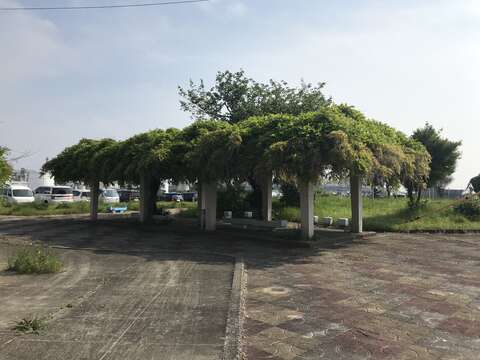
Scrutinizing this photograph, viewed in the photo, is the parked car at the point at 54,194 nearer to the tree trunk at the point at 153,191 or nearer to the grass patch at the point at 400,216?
the tree trunk at the point at 153,191

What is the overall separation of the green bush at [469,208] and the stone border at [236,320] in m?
15.7

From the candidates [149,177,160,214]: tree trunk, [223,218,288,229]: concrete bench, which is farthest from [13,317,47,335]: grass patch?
[149,177,160,214]: tree trunk

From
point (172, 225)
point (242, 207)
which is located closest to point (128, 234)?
point (172, 225)

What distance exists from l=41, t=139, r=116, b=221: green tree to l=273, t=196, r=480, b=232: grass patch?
30.3 feet

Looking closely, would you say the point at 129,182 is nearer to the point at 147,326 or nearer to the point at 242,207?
the point at 242,207

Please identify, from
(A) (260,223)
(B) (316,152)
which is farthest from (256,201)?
(B) (316,152)

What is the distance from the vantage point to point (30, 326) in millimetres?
5281

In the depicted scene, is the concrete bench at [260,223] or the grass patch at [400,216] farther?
the grass patch at [400,216]

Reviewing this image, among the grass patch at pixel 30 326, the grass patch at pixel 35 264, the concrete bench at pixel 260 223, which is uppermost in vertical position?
the concrete bench at pixel 260 223

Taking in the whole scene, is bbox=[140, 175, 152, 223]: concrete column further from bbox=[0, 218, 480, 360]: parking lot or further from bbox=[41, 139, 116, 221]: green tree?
bbox=[0, 218, 480, 360]: parking lot

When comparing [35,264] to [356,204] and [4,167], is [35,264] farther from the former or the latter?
[356,204]

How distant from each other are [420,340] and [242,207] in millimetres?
19779

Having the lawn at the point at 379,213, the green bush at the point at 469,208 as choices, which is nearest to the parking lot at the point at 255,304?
the lawn at the point at 379,213

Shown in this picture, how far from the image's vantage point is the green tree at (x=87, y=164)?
65.2 feet
